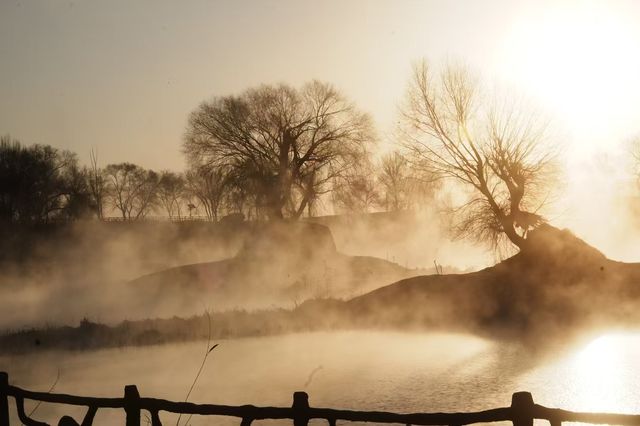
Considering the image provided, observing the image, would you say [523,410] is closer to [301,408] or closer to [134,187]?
[301,408]

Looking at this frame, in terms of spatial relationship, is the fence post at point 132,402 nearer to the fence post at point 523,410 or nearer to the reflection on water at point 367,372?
the fence post at point 523,410

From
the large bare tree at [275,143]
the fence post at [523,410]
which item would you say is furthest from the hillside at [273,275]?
the fence post at [523,410]

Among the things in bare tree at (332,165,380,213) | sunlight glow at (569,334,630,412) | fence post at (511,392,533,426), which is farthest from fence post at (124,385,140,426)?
bare tree at (332,165,380,213)

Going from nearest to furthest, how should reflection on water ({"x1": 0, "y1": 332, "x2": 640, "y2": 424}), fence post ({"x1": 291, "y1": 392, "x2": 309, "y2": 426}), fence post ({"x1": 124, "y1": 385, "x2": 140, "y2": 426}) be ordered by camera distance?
1. fence post ({"x1": 291, "y1": 392, "x2": 309, "y2": 426})
2. fence post ({"x1": 124, "y1": 385, "x2": 140, "y2": 426})
3. reflection on water ({"x1": 0, "y1": 332, "x2": 640, "y2": 424})

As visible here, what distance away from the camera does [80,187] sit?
2474 inches

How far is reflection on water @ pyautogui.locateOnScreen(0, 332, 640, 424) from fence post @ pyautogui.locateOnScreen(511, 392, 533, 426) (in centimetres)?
672

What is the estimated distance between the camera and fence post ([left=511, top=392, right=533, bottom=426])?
4691mm

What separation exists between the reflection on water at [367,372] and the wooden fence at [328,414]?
5.39m

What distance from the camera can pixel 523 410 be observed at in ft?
15.4

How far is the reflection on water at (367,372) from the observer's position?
1298cm

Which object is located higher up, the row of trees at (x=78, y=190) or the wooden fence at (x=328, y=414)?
the row of trees at (x=78, y=190)

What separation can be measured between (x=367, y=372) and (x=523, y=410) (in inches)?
457

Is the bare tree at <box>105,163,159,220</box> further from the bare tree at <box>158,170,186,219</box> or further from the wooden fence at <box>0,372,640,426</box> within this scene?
the wooden fence at <box>0,372,640,426</box>

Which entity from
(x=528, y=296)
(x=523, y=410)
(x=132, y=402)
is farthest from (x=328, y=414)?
(x=528, y=296)
